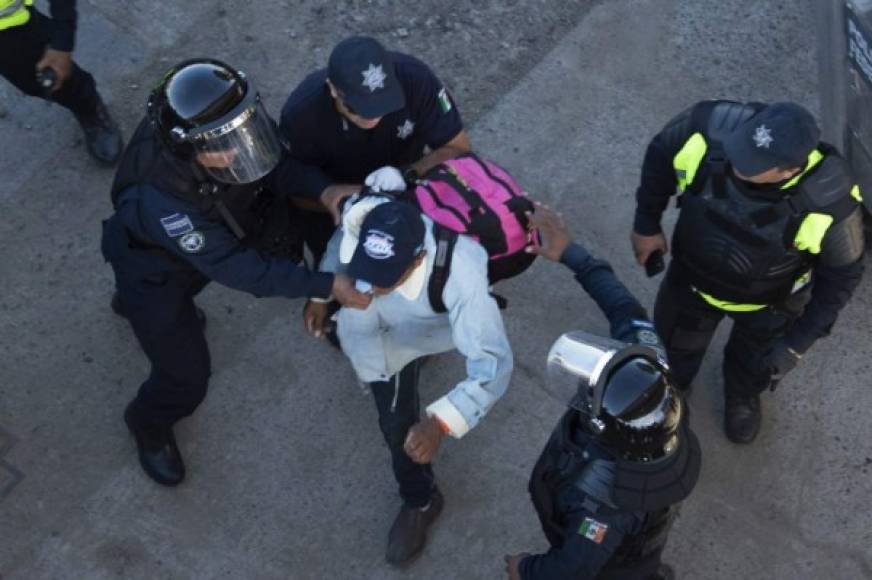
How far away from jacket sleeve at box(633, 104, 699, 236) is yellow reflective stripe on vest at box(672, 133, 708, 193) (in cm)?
3

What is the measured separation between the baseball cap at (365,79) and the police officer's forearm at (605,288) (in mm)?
789

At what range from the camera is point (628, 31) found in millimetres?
5586

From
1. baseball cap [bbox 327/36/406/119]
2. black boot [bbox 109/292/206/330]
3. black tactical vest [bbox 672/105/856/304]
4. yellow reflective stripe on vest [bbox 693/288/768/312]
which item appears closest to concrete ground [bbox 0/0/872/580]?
black boot [bbox 109/292/206/330]

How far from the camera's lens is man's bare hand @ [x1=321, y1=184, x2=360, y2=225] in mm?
3701

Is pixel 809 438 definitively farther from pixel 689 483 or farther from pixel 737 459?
pixel 689 483

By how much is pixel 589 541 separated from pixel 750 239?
117 centimetres

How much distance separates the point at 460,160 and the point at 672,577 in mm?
1638

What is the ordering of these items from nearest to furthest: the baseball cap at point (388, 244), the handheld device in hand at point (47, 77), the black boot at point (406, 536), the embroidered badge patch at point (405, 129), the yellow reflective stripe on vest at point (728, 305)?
the baseball cap at point (388, 244) < the yellow reflective stripe on vest at point (728, 305) < the embroidered badge patch at point (405, 129) < the black boot at point (406, 536) < the handheld device in hand at point (47, 77)

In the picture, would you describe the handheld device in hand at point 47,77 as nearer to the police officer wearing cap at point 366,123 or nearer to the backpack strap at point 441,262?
the police officer wearing cap at point 366,123

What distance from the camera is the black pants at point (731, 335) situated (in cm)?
379

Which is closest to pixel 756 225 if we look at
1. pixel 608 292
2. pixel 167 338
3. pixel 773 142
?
pixel 773 142

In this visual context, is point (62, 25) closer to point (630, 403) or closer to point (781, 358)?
point (630, 403)

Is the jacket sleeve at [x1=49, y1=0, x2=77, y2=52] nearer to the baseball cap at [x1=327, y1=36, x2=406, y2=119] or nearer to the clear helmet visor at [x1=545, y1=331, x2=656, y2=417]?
the baseball cap at [x1=327, y1=36, x2=406, y2=119]

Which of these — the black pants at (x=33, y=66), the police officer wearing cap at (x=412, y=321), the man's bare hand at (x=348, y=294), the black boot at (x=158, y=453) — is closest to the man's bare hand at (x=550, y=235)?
the police officer wearing cap at (x=412, y=321)
